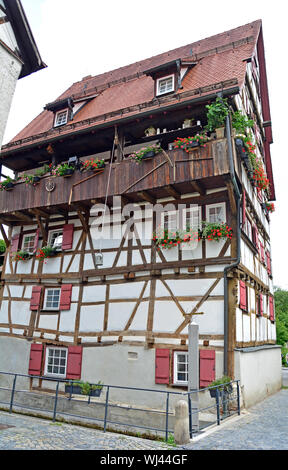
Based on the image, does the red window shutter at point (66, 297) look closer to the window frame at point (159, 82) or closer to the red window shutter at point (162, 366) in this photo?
the red window shutter at point (162, 366)

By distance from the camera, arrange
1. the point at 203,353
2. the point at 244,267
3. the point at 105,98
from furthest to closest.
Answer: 1. the point at 105,98
2. the point at 244,267
3. the point at 203,353

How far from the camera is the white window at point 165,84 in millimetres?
15000

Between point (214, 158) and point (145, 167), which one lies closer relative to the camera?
point (214, 158)

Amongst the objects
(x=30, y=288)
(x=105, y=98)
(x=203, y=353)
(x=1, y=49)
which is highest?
(x=105, y=98)

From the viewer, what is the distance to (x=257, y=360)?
41.5ft

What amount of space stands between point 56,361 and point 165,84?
11.6 m

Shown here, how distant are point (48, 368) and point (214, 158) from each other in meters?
9.38

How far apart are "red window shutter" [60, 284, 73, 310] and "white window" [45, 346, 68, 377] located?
1.52 m

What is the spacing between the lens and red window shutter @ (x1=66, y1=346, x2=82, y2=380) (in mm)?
12742

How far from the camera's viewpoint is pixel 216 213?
12.0 m

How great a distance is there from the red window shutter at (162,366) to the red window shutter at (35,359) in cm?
476

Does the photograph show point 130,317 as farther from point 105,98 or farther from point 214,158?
point 105,98

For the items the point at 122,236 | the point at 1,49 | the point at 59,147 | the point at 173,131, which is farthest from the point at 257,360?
the point at 1,49

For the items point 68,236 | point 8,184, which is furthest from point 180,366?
point 8,184
